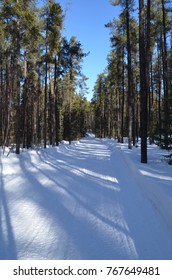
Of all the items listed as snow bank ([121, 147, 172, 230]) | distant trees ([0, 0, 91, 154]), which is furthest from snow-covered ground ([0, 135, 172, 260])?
distant trees ([0, 0, 91, 154])

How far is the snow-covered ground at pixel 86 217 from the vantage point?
14.5 ft

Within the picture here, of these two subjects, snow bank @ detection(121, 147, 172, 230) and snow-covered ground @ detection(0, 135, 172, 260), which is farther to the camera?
snow bank @ detection(121, 147, 172, 230)

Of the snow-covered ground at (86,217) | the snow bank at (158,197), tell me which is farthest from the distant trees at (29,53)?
the snow bank at (158,197)

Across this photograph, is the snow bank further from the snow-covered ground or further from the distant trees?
the distant trees

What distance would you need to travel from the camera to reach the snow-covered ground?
173 inches

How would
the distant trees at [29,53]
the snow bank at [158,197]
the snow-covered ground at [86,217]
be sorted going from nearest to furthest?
the snow-covered ground at [86,217] < the snow bank at [158,197] < the distant trees at [29,53]

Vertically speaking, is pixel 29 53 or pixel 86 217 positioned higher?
pixel 29 53

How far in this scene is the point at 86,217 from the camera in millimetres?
5980

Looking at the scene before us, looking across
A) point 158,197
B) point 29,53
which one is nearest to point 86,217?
point 158,197

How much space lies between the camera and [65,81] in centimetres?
4388

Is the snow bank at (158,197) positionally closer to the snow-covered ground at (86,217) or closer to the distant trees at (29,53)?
the snow-covered ground at (86,217)

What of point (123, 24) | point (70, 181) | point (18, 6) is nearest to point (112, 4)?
point (123, 24)

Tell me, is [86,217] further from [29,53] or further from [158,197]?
[29,53]
